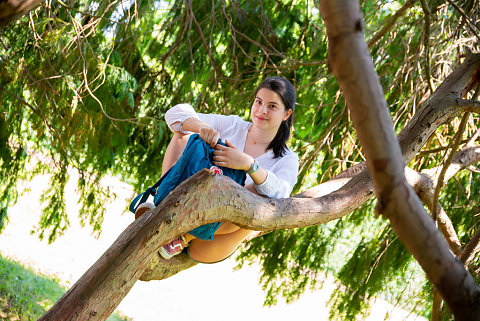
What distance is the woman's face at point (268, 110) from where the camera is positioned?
229 centimetres

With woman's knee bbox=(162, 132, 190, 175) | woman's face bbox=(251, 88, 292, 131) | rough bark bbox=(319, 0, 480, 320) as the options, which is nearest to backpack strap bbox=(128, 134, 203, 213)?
woman's knee bbox=(162, 132, 190, 175)

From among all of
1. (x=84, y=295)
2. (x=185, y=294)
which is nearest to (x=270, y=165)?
(x=84, y=295)

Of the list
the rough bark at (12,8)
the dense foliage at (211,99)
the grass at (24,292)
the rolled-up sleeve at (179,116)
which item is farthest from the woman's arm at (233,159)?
the grass at (24,292)

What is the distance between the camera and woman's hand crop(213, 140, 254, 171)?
72.5 inches

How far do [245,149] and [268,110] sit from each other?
0.63ft

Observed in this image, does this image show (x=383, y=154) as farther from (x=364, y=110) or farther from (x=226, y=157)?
(x=226, y=157)

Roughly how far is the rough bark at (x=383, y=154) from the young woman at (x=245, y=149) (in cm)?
123

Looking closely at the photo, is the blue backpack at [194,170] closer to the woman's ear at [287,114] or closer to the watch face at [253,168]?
the watch face at [253,168]

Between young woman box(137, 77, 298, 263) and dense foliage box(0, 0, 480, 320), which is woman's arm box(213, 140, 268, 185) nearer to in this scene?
young woman box(137, 77, 298, 263)

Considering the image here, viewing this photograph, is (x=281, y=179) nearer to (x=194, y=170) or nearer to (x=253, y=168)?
(x=253, y=168)

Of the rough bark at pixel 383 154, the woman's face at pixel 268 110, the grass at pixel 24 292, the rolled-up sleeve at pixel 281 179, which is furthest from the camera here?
the grass at pixel 24 292

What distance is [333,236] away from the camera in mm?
4059

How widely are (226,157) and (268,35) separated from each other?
2277 mm

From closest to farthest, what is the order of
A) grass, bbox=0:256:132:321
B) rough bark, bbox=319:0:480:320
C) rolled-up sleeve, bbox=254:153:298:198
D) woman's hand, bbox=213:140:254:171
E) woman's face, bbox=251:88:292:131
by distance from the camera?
rough bark, bbox=319:0:480:320, woman's hand, bbox=213:140:254:171, rolled-up sleeve, bbox=254:153:298:198, woman's face, bbox=251:88:292:131, grass, bbox=0:256:132:321
